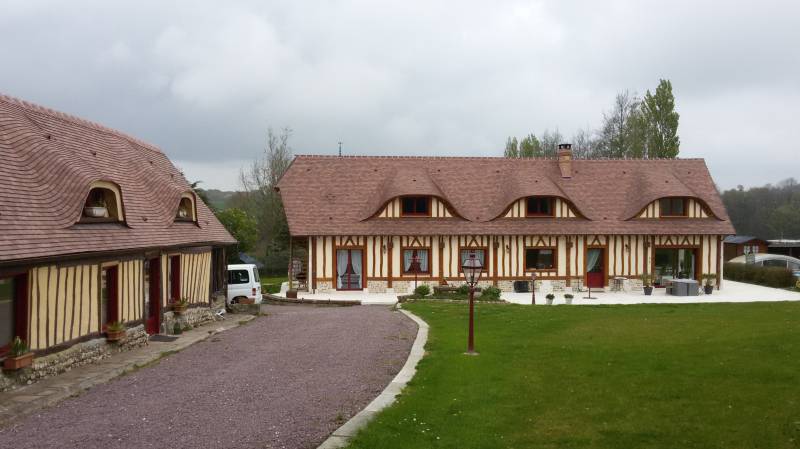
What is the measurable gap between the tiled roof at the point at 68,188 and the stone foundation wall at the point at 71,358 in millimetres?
1684

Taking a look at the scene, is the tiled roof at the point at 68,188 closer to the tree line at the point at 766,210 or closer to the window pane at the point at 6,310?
the window pane at the point at 6,310

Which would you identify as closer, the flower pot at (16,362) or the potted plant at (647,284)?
the flower pot at (16,362)

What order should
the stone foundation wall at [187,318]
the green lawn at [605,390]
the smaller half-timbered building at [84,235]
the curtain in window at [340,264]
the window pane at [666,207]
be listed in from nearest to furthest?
the green lawn at [605,390], the smaller half-timbered building at [84,235], the stone foundation wall at [187,318], the curtain in window at [340,264], the window pane at [666,207]

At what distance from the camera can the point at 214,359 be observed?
1129 centimetres

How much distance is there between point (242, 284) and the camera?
21.2 metres

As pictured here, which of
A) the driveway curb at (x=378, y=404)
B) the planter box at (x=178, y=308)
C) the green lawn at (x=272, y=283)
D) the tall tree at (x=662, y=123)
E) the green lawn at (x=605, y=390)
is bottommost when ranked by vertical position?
the green lawn at (x=272, y=283)

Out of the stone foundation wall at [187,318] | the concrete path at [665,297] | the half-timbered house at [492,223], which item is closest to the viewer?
the stone foundation wall at [187,318]

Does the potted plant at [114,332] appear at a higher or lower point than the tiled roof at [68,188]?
lower

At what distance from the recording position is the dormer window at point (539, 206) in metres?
26.5

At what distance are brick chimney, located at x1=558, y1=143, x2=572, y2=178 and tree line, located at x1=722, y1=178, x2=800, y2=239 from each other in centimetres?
4385

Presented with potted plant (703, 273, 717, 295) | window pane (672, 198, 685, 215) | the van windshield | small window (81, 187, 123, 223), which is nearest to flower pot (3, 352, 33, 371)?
small window (81, 187, 123, 223)

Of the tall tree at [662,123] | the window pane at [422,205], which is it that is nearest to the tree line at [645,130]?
the tall tree at [662,123]

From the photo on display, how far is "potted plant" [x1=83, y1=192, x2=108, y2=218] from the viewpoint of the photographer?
11.6 metres

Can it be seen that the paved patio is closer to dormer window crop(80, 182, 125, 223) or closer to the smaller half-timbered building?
the smaller half-timbered building
